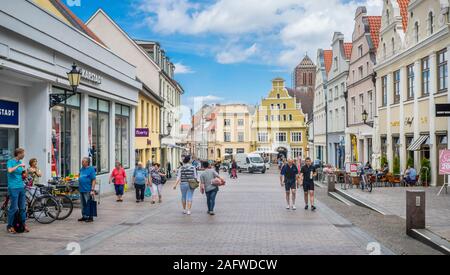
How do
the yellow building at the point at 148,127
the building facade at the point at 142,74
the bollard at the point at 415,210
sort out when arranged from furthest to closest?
the building facade at the point at 142,74 < the yellow building at the point at 148,127 < the bollard at the point at 415,210

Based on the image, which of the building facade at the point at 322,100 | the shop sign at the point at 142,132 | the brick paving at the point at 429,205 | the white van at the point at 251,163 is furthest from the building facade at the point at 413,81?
the white van at the point at 251,163

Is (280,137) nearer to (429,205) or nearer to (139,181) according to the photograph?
(139,181)

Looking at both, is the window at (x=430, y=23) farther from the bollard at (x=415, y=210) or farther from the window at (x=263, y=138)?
the window at (x=263, y=138)

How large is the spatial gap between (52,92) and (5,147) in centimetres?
244

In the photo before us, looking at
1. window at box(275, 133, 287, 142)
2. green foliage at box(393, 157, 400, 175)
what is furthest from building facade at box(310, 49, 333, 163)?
green foliage at box(393, 157, 400, 175)

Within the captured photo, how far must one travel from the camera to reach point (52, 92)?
59.4ft

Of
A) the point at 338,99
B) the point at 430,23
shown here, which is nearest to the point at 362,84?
the point at 338,99

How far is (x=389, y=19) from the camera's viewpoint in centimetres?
3388

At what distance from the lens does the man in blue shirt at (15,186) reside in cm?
1123

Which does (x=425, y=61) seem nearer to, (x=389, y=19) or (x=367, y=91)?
(x=389, y=19)

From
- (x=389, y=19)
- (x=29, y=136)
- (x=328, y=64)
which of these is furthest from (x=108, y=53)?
(x=328, y=64)

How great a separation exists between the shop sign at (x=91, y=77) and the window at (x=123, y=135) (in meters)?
4.79

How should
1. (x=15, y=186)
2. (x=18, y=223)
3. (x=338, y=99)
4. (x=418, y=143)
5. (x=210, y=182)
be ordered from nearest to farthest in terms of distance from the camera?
(x=15, y=186)
(x=18, y=223)
(x=210, y=182)
(x=418, y=143)
(x=338, y=99)

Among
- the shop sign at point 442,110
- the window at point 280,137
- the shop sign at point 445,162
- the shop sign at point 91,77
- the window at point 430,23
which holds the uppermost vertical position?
the window at point 430,23
